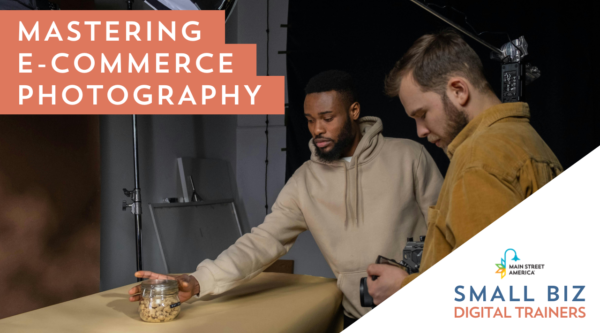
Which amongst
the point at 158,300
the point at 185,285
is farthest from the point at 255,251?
the point at 158,300

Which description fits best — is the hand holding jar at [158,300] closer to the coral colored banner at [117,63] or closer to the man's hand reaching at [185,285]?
the man's hand reaching at [185,285]

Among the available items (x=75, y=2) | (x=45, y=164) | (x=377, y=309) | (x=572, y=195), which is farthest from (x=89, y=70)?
(x=572, y=195)

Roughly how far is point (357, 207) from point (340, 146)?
0.23m

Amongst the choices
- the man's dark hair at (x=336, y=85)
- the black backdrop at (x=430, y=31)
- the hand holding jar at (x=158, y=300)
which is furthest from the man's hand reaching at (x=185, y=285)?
the black backdrop at (x=430, y=31)

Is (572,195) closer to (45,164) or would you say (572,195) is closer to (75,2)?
(45,164)

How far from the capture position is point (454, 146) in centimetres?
85

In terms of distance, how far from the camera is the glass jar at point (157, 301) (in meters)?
0.96

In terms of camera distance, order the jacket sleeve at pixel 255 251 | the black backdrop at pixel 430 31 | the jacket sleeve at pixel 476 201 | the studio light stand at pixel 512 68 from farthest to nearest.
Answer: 1. the black backdrop at pixel 430 31
2. the studio light stand at pixel 512 68
3. the jacket sleeve at pixel 255 251
4. the jacket sleeve at pixel 476 201

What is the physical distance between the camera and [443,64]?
34.4 inches

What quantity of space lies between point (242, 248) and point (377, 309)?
61cm

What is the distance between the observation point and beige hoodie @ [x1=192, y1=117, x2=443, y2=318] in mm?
1499

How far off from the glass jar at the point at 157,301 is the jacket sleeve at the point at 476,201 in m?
0.60
